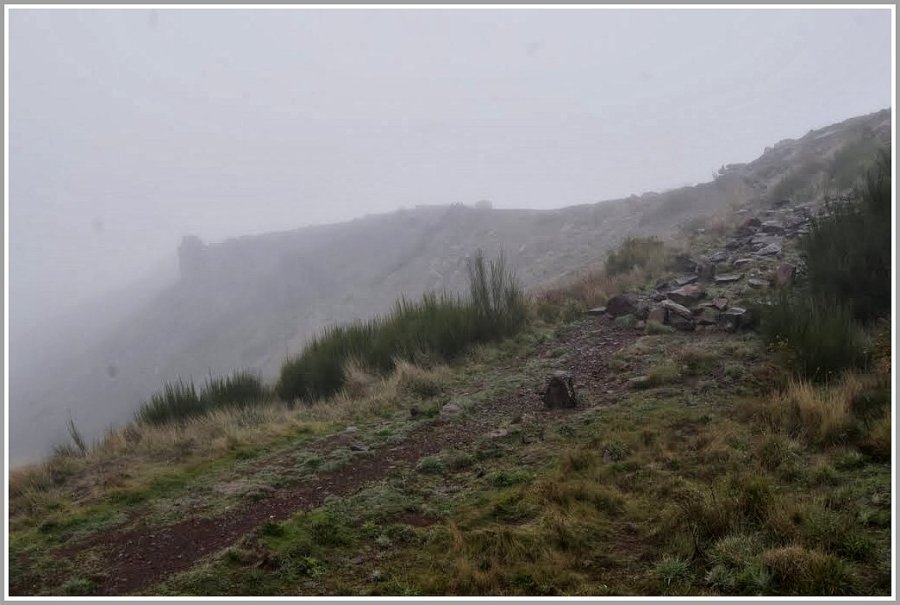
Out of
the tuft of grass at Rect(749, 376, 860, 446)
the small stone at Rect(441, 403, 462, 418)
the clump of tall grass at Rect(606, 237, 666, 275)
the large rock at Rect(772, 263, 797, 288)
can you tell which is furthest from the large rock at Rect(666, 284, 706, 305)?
the small stone at Rect(441, 403, 462, 418)

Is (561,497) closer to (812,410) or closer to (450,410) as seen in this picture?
(812,410)

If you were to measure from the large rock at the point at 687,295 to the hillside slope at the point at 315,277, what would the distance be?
11.7 m

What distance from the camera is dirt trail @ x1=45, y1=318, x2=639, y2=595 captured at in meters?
4.43

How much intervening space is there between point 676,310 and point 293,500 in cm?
704

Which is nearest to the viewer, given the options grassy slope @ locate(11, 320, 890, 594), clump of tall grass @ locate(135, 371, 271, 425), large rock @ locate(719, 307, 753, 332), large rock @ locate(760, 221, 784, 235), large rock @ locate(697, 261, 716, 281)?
grassy slope @ locate(11, 320, 890, 594)

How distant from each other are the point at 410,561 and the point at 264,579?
95 centimetres

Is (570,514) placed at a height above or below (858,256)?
below

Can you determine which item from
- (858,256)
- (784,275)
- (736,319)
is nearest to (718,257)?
(784,275)

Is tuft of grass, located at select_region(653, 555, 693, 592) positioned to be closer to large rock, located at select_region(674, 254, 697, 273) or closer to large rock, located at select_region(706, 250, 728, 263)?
large rock, located at select_region(674, 254, 697, 273)

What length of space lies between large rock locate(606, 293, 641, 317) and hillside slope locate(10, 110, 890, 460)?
38.9 ft

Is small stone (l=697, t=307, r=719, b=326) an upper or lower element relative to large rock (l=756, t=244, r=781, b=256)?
lower

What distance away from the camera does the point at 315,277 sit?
48812 mm

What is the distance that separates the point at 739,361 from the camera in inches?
293

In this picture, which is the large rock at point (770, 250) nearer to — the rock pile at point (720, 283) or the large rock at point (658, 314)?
the rock pile at point (720, 283)
